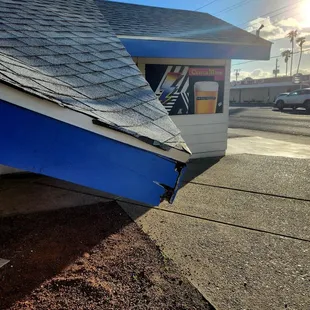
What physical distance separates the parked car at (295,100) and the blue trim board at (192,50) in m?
21.4

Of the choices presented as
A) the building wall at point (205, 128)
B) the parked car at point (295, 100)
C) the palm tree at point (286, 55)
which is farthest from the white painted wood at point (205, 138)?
the palm tree at point (286, 55)

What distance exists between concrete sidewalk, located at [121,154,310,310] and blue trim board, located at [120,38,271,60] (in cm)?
293

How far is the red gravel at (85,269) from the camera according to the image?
9.30 feet

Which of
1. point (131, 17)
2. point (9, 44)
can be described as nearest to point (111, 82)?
point (9, 44)

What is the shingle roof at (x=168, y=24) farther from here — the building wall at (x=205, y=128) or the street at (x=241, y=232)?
the street at (x=241, y=232)

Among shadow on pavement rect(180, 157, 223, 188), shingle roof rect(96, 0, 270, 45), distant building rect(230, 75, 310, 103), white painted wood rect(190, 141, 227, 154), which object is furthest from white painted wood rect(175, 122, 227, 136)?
distant building rect(230, 75, 310, 103)

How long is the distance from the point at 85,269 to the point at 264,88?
48.2 metres

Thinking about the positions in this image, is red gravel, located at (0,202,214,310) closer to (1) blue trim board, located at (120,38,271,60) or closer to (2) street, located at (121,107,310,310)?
(2) street, located at (121,107,310,310)

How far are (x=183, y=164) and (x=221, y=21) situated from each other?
33.7 ft

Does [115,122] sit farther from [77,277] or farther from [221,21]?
[221,21]

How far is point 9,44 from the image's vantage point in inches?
101

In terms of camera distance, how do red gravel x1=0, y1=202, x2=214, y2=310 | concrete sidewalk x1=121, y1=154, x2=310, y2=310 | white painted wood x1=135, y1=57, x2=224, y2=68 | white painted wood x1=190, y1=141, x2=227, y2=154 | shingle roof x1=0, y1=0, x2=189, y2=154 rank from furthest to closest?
1. white painted wood x1=190, y1=141, x2=227, y2=154
2. white painted wood x1=135, y1=57, x2=224, y2=68
3. concrete sidewalk x1=121, y1=154, x2=310, y2=310
4. red gravel x1=0, y1=202, x2=214, y2=310
5. shingle roof x1=0, y1=0, x2=189, y2=154

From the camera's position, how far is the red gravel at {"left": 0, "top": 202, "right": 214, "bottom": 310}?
9.30 feet

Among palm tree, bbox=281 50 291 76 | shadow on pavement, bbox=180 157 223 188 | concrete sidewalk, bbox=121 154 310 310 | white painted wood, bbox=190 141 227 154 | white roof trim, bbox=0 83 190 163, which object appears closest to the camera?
white roof trim, bbox=0 83 190 163
